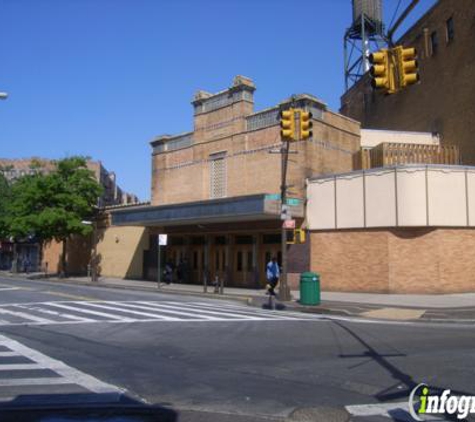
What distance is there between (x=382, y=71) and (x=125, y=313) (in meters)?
11.5

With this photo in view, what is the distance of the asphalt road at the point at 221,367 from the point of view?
698 cm

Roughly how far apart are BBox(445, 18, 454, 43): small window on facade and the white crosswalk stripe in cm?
2247

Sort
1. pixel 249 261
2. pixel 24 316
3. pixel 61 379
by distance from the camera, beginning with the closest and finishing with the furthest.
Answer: pixel 61 379 < pixel 24 316 < pixel 249 261

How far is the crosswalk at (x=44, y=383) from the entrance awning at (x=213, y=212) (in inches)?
617

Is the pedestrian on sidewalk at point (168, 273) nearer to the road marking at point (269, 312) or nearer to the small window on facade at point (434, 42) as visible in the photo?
the road marking at point (269, 312)

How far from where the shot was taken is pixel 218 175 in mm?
34594

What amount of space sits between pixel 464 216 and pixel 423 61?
51.6ft

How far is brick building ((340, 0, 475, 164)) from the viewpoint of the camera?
31.3 m

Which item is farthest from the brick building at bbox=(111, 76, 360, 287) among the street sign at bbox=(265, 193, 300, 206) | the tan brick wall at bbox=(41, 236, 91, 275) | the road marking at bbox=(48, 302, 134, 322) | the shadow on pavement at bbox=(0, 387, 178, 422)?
the shadow on pavement at bbox=(0, 387, 178, 422)

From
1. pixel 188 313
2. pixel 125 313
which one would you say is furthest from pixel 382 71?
pixel 125 313

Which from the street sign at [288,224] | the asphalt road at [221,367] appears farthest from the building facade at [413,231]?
the asphalt road at [221,367]

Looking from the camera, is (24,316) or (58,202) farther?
(58,202)

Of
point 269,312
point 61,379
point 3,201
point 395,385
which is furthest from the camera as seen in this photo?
point 3,201

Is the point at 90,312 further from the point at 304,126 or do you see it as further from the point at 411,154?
the point at 411,154
